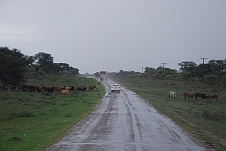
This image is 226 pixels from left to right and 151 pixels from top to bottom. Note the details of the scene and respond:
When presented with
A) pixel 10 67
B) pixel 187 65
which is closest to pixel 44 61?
pixel 187 65

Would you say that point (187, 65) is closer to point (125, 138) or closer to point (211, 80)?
point (211, 80)

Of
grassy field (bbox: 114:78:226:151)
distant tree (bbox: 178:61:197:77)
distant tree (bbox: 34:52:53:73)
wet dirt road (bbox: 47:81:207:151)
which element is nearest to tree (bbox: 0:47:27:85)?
grassy field (bbox: 114:78:226:151)

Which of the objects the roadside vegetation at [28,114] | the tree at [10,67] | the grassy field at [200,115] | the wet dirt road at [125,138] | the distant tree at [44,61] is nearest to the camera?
the wet dirt road at [125,138]

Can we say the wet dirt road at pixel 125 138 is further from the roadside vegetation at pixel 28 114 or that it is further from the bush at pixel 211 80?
the bush at pixel 211 80

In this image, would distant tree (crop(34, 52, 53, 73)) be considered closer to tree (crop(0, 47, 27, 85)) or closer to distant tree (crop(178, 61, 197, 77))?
distant tree (crop(178, 61, 197, 77))

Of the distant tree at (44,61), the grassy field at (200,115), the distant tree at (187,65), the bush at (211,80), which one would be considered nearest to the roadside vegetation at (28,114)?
the grassy field at (200,115)

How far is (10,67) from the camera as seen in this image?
48438 mm

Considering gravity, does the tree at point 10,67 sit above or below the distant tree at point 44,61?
below

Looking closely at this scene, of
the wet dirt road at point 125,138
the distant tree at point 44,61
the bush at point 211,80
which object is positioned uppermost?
the distant tree at point 44,61

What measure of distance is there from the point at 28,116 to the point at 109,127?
8496mm

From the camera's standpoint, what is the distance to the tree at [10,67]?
159 feet

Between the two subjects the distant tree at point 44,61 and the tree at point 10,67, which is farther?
the distant tree at point 44,61

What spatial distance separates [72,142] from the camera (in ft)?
37.8

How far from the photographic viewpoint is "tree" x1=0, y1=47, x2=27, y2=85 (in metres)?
48.4
